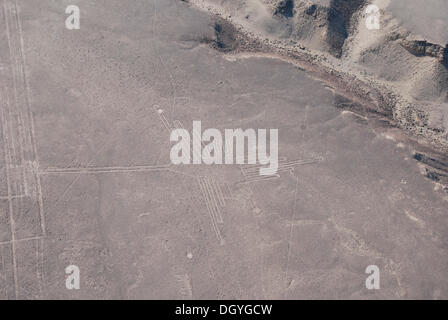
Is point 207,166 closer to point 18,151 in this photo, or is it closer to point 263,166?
point 263,166

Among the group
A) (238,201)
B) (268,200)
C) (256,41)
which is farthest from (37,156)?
(256,41)

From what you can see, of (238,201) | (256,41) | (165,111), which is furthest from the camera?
(256,41)

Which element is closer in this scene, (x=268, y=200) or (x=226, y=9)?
(x=268, y=200)

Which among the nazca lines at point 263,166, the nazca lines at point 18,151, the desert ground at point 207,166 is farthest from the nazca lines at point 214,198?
the nazca lines at point 18,151

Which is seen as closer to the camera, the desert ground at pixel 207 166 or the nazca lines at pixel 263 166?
the desert ground at pixel 207 166

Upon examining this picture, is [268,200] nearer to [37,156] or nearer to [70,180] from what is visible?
[70,180]

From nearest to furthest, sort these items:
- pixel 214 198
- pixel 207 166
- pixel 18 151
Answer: pixel 214 198 → pixel 18 151 → pixel 207 166

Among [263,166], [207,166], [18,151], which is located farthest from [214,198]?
[18,151]

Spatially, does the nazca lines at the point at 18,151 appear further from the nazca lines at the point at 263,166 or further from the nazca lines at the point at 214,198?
the nazca lines at the point at 263,166

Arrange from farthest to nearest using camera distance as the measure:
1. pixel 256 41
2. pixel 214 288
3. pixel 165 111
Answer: pixel 256 41
pixel 165 111
pixel 214 288
